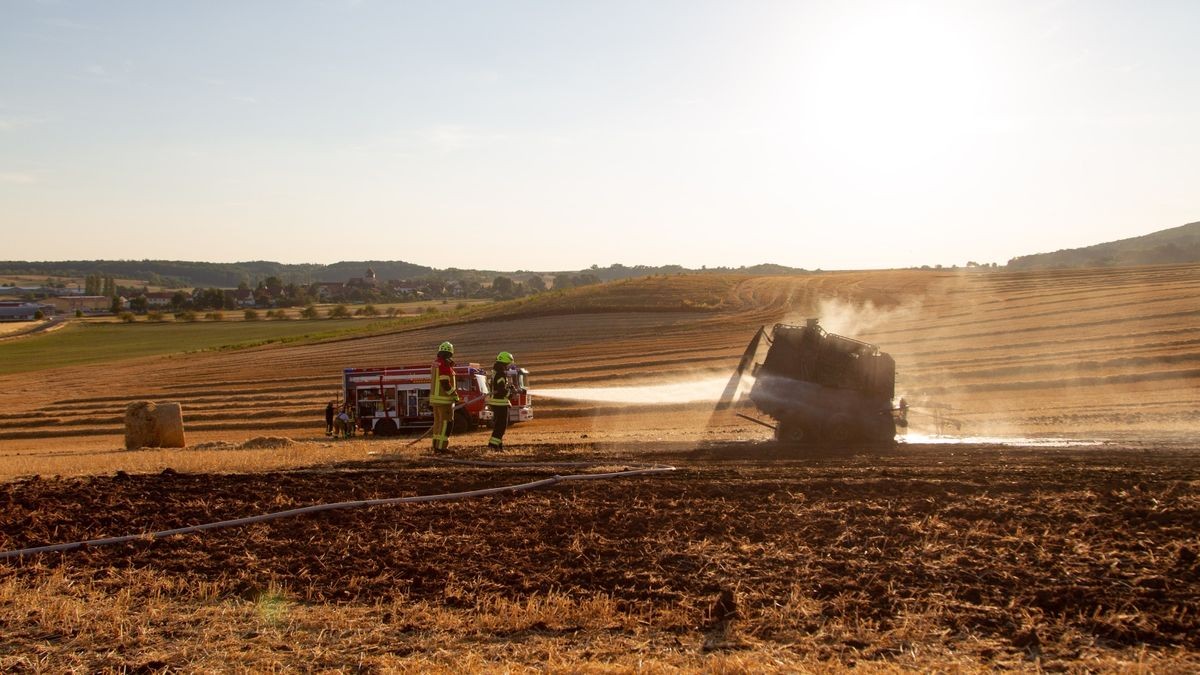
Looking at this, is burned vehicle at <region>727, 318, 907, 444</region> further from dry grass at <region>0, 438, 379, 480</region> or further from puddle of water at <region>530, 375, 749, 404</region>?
puddle of water at <region>530, 375, 749, 404</region>

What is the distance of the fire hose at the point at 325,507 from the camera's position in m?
9.16

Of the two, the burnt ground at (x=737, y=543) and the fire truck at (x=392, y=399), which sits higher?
the burnt ground at (x=737, y=543)

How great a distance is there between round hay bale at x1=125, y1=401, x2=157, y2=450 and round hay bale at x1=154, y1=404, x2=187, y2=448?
145 mm

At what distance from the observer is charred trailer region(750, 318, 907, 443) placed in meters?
18.3

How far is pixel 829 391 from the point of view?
18.4 meters

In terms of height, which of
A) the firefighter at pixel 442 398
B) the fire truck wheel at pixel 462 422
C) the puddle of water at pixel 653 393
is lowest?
the fire truck wheel at pixel 462 422

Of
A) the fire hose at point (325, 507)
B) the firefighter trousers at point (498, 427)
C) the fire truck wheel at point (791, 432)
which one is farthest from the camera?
the fire truck wheel at point (791, 432)

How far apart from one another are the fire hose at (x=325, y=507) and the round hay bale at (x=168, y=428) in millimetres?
17634

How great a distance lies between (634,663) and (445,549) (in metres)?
3.49

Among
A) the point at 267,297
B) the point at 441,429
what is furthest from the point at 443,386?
the point at 267,297

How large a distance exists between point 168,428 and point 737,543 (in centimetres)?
2196

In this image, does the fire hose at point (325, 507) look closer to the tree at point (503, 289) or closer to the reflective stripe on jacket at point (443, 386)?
the reflective stripe on jacket at point (443, 386)

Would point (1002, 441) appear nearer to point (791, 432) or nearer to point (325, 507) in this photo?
point (791, 432)

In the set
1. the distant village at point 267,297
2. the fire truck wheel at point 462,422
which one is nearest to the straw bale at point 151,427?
the fire truck wheel at point 462,422
